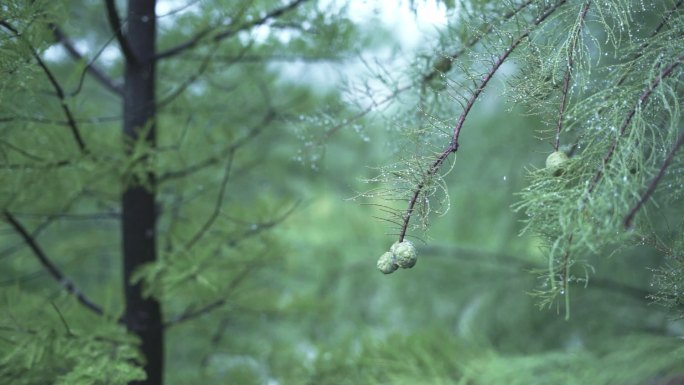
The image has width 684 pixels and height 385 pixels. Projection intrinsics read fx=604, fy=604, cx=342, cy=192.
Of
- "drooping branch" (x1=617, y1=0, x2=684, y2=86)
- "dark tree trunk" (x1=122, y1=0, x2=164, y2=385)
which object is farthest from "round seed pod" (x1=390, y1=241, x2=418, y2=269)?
"dark tree trunk" (x1=122, y1=0, x2=164, y2=385)

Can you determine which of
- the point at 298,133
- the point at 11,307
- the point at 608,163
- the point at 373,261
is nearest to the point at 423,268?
the point at 373,261

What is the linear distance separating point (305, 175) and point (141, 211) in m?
1.32

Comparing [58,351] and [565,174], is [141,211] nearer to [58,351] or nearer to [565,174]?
[58,351]

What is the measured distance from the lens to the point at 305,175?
277 cm

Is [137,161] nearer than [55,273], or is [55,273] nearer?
[137,161]

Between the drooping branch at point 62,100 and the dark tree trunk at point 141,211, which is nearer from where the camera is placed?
the drooping branch at point 62,100

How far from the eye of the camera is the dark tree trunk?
1406 millimetres

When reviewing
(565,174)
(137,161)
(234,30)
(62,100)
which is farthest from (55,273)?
(565,174)

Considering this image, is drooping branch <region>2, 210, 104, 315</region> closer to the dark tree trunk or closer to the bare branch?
the dark tree trunk

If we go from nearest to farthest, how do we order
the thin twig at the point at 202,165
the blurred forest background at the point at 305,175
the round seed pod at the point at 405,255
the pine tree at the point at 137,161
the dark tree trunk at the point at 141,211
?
the round seed pod at the point at 405,255, the blurred forest background at the point at 305,175, the pine tree at the point at 137,161, the dark tree trunk at the point at 141,211, the thin twig at the point at 202,165

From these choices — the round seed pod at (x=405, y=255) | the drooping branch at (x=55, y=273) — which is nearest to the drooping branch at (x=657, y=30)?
the round seed pod at (x=405, y=255)

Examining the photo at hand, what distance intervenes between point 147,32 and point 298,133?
0.46m

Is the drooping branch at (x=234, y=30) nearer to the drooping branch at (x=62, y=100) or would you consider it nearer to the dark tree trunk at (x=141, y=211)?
the dark tree trunk at (x=141, y=211)

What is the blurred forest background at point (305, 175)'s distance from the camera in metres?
0.87
